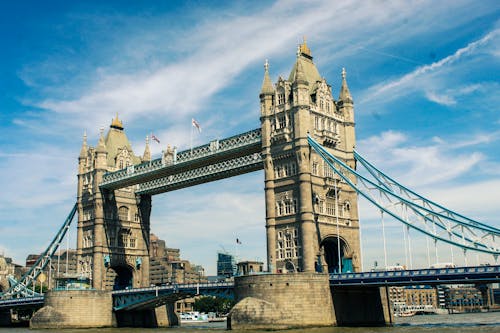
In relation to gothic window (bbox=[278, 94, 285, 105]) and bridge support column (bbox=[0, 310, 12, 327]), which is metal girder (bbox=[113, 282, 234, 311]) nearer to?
gothic window (bbox=[278, 94, 285, 105])

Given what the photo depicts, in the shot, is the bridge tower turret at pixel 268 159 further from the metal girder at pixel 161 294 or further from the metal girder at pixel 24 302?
the metal girder at pixel 24 302

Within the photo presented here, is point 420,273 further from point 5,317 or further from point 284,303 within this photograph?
point 5,317

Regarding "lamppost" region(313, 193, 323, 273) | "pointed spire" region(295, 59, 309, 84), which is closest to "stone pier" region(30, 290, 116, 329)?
"lamppost" region(313, 193, 323, 273)

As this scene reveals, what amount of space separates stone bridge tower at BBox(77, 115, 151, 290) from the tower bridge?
0.18 meters

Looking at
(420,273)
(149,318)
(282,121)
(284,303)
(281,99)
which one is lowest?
(149,318)

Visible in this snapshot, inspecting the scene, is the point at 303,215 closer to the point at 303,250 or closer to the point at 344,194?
the point at 303,250

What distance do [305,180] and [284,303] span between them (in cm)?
1550

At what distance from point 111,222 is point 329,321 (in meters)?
48.7

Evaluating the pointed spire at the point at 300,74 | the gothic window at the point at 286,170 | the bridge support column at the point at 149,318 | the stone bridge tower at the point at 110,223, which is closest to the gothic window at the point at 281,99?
the pointed spire at the point at 300,74

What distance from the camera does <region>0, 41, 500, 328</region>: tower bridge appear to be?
212 ft

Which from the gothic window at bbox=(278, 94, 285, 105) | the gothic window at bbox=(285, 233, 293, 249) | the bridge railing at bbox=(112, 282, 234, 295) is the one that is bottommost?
the bridge railing at bbox=(112, 282, 234, 295)

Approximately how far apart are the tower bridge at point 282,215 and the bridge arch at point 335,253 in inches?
5.0

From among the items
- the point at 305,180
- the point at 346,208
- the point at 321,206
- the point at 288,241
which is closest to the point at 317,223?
the point at 321,206

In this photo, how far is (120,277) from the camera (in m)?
106
